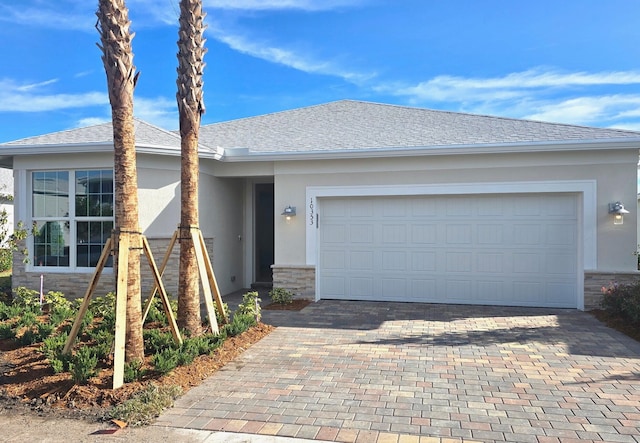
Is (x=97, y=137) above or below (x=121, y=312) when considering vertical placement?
above

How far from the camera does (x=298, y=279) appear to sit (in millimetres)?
10773

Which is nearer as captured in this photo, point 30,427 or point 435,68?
point 30,427

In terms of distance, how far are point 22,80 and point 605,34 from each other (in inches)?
697

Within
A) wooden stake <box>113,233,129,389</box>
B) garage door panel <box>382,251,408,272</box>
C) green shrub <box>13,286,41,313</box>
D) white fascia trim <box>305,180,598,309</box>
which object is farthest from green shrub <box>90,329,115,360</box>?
garage door panel <box>382,251,408,272</box>

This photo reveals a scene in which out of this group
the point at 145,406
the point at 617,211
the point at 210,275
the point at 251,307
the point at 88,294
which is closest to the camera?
the point at 145,406

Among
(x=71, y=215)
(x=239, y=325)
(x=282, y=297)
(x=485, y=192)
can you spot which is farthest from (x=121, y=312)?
(x=485, y=192)

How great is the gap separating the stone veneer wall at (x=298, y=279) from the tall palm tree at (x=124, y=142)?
5.34m

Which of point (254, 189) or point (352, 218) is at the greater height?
point (254, 189)

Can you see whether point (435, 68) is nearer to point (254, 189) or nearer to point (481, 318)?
point (254, 189)

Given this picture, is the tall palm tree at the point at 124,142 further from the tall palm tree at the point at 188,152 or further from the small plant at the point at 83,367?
the tall palm tree at the point at 188,152

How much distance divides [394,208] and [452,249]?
161 centimetres

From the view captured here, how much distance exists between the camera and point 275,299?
10.3 metres

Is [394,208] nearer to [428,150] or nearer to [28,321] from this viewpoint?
[428,150]

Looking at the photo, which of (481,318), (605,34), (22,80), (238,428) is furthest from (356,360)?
(22,80)
